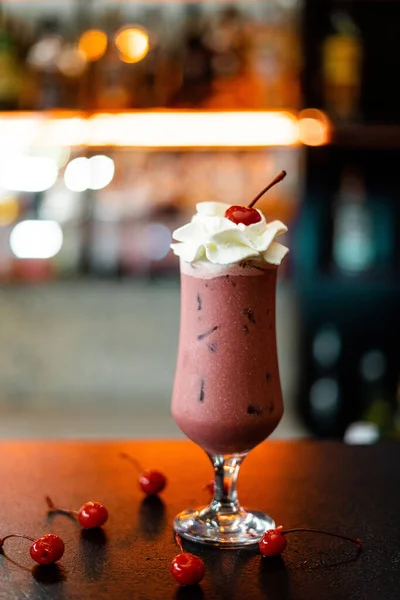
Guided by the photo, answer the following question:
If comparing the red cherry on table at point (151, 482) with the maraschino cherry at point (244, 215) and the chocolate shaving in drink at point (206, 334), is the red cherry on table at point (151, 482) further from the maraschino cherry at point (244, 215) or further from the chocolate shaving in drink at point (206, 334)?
the maraschino cherry at point (244, 215)

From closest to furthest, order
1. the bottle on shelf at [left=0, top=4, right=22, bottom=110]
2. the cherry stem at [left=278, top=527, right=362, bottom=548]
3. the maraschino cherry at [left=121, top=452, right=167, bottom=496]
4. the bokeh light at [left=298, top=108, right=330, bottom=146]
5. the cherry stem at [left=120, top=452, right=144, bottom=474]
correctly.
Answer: the cherry stem at [left=278, top=527, right=362, bottom=548] < the maraschino cherry at [left=121, top=452, right=167, bottom=496] < the cherry stem at [left=120, top=452, right=144, bottom=474] < the bokeh light at [left=298, top=108, right=330, bottom=146] < the bottle on shelf at [left=0, top=4, right=22, bottom=110]

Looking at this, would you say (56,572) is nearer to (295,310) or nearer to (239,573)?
(239,573)

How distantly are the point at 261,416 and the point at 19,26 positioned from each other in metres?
2.23

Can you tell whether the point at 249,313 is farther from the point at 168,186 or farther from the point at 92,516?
the point at 168,186

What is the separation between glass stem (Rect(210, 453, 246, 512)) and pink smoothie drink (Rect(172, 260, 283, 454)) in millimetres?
28

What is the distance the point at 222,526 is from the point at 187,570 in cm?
17

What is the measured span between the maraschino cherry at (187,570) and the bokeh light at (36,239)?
6.99 ft

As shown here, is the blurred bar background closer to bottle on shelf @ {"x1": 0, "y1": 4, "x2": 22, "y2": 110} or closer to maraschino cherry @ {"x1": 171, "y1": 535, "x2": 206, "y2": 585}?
bottle on shelf @ {"x1": 0, "y1": 4, "x2": 22, "y2": 110}

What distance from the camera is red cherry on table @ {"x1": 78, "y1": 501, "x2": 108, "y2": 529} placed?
2.81ft

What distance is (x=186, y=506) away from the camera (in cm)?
96

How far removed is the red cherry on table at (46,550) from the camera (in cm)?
75

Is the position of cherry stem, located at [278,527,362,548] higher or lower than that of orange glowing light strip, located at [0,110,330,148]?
lower

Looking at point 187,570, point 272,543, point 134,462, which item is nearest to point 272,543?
point 272,543

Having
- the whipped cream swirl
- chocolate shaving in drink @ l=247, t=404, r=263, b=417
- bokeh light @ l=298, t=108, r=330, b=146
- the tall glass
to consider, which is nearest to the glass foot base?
the tall glass
